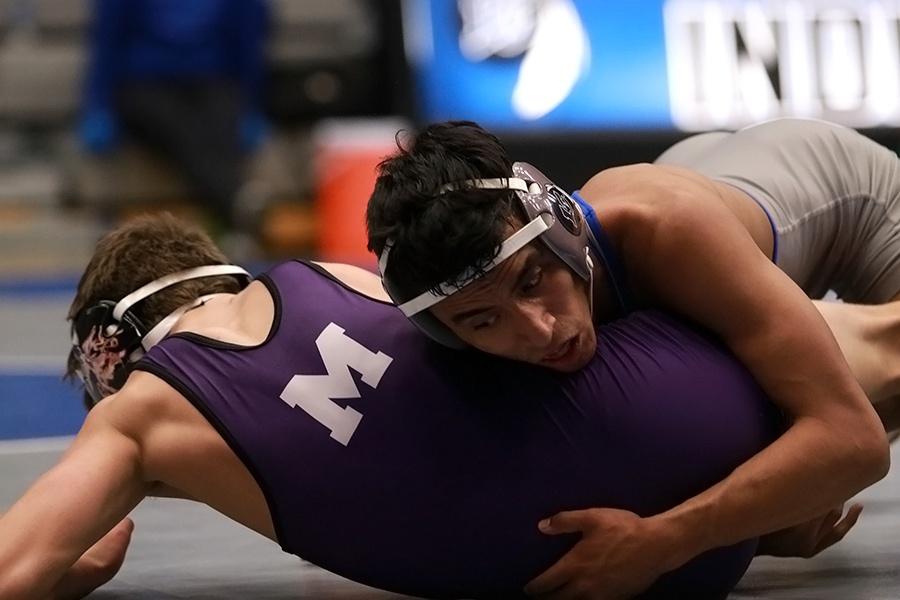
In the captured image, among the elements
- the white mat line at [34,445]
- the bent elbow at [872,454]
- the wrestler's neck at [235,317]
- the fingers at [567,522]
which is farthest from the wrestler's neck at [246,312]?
the white mat line at [34,445]

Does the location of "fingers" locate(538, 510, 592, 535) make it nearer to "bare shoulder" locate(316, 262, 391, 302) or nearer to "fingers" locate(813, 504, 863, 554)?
"bare shoulder" locate(316, 262, 391, 302)

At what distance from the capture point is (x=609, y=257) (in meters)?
2.44

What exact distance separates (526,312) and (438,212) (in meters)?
0.18

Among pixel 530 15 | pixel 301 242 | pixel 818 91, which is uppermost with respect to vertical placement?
pixel 530 15

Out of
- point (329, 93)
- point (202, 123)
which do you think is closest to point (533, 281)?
point (202, 123)

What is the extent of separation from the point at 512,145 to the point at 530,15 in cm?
63

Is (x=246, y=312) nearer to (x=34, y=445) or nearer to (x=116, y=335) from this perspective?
(x=116, y=335)

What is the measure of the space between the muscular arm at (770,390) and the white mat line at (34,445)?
2.10 meters

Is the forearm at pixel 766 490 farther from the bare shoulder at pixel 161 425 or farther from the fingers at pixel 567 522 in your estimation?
the bare shoulder at pixel 161 425

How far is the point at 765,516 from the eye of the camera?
7.45ft

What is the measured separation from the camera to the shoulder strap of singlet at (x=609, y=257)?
7.91 ft

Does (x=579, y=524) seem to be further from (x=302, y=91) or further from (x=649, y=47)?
(x=302, y=91)

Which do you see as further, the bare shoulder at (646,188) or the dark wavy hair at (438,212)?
the bare shoulder at (646,188)

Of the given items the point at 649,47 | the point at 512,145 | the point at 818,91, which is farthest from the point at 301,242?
the point at 818,91
